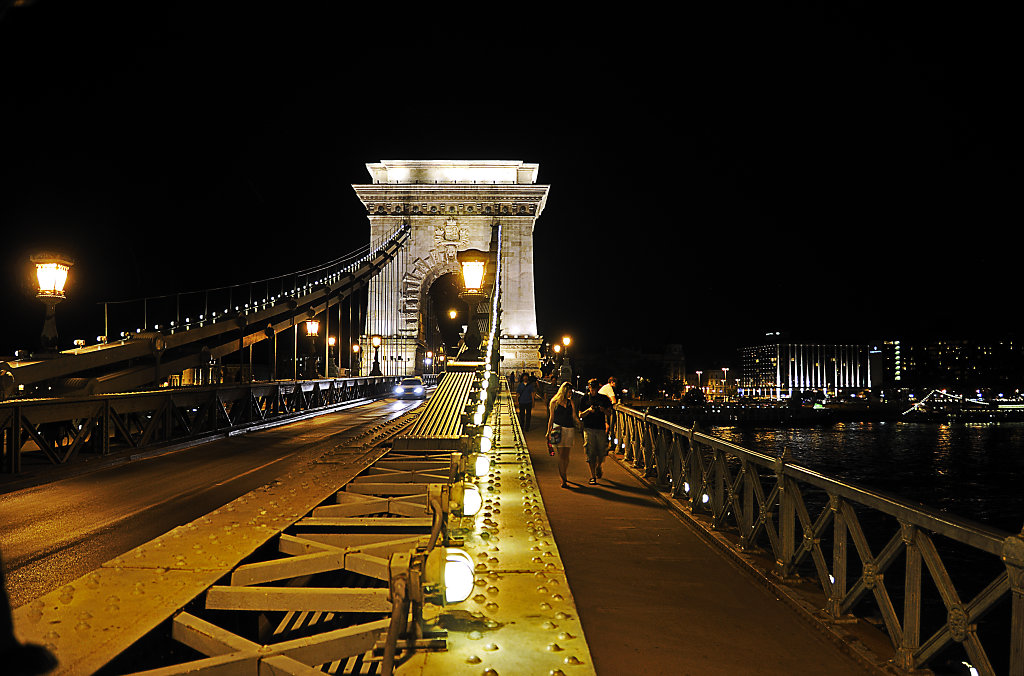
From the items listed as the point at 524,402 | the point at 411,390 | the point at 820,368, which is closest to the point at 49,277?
the point at 524,402

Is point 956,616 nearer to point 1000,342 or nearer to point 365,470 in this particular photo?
point 365,470

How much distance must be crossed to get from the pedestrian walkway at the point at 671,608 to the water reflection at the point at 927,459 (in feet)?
8.48

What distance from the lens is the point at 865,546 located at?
4.47 meters

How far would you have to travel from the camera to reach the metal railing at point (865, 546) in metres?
3.38

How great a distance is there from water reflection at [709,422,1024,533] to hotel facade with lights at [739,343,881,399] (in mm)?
61255

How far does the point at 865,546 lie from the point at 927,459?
37.4 metres

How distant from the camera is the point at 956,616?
→ 3.50 metres

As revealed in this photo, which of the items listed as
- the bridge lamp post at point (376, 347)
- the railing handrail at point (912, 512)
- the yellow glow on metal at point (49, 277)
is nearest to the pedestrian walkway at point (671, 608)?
the railing handrail at point (912, 512)

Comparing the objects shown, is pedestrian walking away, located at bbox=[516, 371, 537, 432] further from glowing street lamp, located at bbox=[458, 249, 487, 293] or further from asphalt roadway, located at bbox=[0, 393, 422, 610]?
asphalt roadway, located at bbox=[0, 393, 422, 610]

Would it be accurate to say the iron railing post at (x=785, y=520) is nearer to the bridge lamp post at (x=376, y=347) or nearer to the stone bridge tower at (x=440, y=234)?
the bridge lamp post at (x=376, y=347)

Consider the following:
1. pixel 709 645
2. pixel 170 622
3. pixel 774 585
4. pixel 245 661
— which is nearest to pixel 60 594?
pixel 170 622

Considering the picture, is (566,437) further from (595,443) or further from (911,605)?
(911,605)

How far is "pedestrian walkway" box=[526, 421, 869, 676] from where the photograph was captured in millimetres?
4098

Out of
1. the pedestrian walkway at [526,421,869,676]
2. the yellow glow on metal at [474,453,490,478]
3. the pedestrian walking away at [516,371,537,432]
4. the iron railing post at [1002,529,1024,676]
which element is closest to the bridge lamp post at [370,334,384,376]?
the pedestrian walking away at [516,371,537,432]
